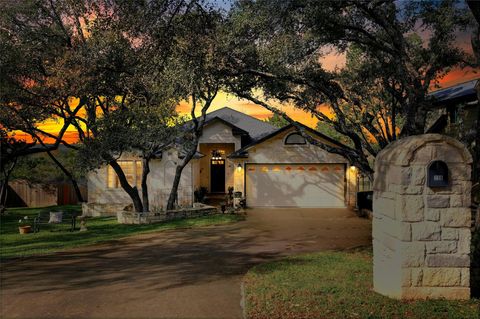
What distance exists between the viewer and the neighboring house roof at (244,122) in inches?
1242

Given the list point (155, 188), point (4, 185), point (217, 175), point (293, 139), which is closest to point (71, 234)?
point (155, 188)

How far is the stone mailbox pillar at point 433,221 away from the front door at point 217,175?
2412 cm

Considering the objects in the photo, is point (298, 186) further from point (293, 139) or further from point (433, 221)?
point (433, 221)

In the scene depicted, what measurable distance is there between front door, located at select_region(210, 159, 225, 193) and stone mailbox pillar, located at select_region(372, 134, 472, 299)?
79.1ft

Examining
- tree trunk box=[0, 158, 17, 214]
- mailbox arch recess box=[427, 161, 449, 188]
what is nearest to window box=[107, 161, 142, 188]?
tree trunk box=[0, 158, 17, 214]

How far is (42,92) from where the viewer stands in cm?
1848

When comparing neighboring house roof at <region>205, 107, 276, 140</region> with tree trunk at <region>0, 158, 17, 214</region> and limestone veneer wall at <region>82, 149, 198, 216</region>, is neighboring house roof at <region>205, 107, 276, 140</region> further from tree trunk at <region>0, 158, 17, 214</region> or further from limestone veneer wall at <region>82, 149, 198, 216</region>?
tree trunk at <region>0, 158, 17, 214</region>

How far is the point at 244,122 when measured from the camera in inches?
1315

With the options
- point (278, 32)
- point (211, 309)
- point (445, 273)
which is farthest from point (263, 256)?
point (278, 32)

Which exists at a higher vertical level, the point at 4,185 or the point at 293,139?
the point at 293,139

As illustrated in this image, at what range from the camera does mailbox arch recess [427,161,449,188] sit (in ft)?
24.4

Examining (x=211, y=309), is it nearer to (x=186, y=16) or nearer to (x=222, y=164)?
(x=186, y=16)

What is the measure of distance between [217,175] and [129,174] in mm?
6621

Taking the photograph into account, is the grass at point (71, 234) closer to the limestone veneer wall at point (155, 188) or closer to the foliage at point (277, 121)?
the limestone veneer wall at point (155, 188)
